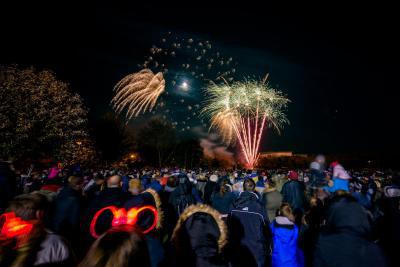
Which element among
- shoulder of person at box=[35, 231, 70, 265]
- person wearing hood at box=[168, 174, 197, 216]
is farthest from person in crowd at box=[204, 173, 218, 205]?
shoulder of person at box=[35, 231, 70, 265]

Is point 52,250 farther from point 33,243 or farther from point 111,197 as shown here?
point 111,197

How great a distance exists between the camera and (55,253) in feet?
8.80

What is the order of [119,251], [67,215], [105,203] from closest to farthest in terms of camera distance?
[119,251]
[105,203]
[67,215]

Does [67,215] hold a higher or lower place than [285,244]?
higher

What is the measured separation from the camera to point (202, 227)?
131 inches

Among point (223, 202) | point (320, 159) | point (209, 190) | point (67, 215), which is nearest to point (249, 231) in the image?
point (223, 202)

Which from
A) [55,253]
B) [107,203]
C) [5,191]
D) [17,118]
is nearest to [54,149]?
[17,118]

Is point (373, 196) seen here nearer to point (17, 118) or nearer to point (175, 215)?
point (175, 215)

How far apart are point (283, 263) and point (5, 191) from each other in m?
6.54

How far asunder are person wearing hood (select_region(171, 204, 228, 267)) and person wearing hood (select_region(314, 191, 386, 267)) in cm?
147

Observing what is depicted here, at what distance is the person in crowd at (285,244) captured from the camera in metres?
5.00

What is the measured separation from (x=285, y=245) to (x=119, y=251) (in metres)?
4.26

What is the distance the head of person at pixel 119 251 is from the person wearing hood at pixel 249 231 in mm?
3568

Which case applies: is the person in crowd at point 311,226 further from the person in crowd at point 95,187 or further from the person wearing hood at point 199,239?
the person in crowd at point 95,187
